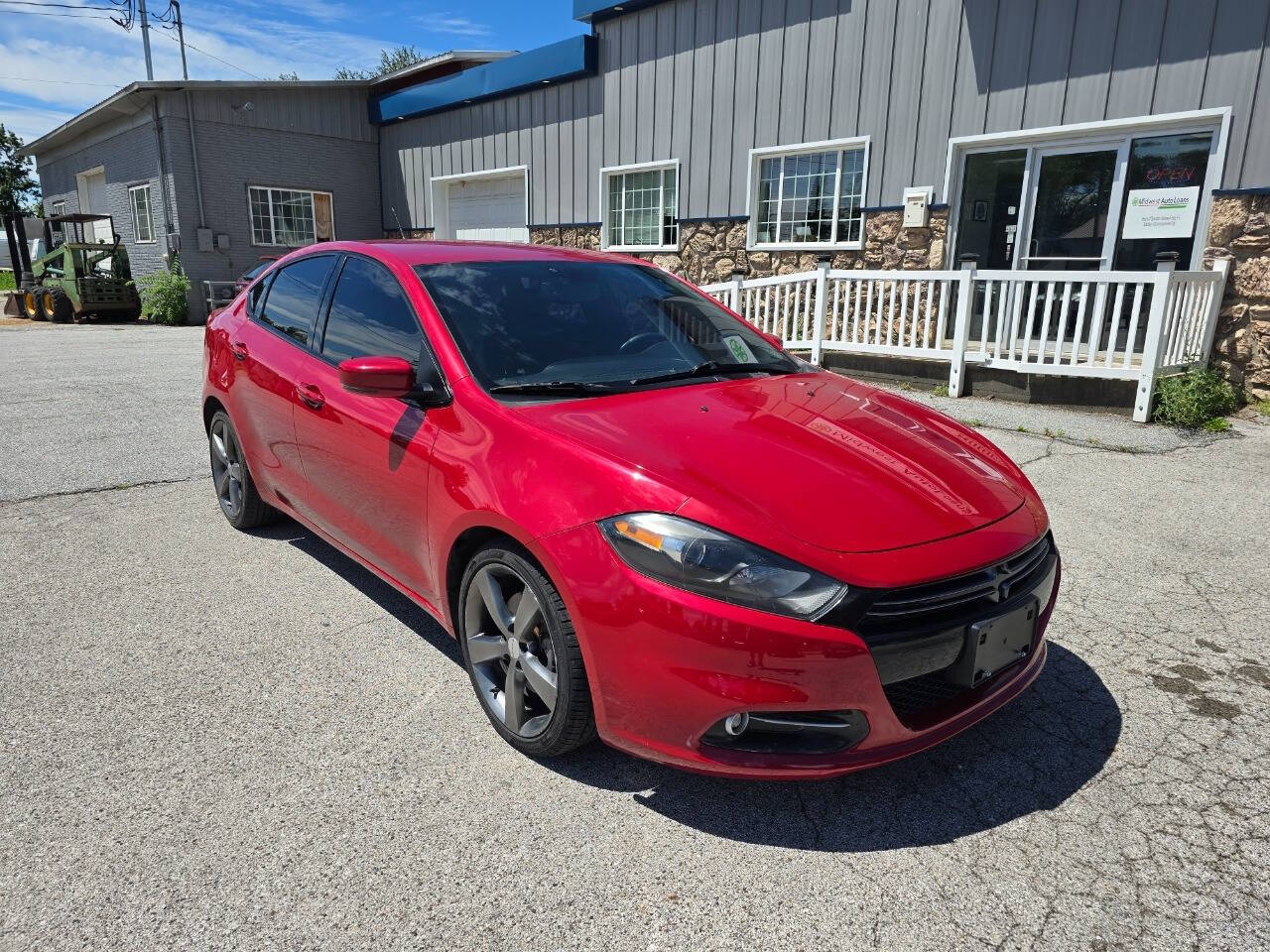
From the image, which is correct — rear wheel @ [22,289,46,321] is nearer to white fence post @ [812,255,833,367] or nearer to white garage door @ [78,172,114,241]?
white garage door @ [78,172,114,241]

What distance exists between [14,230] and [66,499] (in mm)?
25709

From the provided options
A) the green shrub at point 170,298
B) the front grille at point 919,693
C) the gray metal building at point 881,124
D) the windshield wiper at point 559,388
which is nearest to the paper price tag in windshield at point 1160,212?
the gray metal building at point 881,124

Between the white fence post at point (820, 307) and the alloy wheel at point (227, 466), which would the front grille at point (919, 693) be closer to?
the alloy wheel at point (227, 466)

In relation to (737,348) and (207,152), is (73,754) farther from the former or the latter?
(207,152)

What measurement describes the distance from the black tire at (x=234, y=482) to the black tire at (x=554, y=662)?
236cm

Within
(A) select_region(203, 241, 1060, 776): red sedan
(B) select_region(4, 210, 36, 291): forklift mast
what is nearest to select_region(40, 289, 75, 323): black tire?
(B) select_region(4, 210, 36, 291): forklift mast

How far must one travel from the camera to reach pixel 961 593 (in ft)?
7.13

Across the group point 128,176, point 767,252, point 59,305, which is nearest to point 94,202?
point 128,176

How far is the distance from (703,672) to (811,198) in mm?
10657

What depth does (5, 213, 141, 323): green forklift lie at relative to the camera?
18.7 m

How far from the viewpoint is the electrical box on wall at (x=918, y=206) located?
32.8 feet

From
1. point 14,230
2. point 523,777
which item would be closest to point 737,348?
point 523,777

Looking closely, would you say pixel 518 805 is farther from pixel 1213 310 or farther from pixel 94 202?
pixel 94 202

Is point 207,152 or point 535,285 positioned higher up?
point 207,152
